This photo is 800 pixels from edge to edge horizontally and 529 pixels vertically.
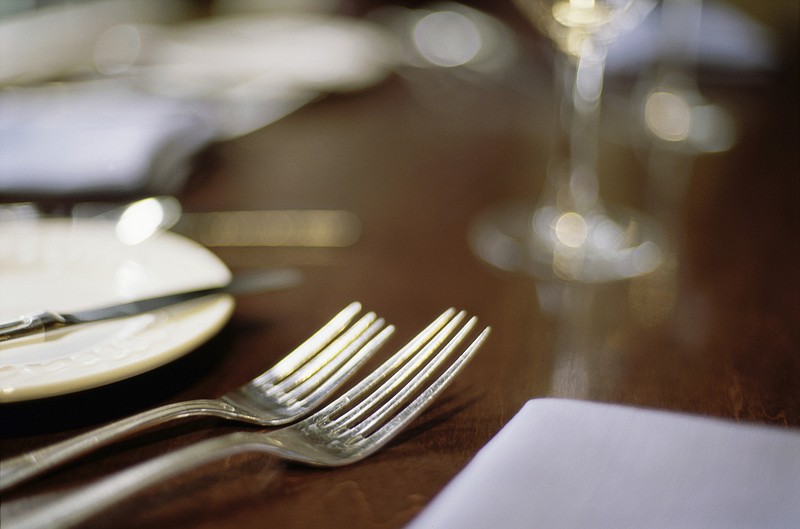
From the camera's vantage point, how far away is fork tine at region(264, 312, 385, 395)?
0.94 feet

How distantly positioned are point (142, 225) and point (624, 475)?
338mm

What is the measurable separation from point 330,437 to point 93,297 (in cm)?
15

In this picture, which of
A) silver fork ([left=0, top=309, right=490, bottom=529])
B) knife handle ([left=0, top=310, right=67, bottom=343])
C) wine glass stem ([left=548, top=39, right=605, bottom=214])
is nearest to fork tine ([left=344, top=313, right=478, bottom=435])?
silver fork ([left=0, top=309, right=490, bottom=529])

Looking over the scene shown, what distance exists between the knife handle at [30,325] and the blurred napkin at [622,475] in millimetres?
167

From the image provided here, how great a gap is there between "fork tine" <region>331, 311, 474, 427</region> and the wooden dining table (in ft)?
0.05

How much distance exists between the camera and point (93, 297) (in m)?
0.34

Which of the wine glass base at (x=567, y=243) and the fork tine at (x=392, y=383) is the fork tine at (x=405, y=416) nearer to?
the fork tine at (x=392, y=383)

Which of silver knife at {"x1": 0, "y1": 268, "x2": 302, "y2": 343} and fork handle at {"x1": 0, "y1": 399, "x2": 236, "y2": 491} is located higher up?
silver knife at {"x1": 0, "y1": 268, "x2": 302, "y2": 343}

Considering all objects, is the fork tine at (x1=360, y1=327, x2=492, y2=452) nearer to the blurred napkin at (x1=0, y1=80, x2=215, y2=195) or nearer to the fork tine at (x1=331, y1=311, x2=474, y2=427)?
the fork tine at (x1=331, y1=311, x2=474, y2=427)

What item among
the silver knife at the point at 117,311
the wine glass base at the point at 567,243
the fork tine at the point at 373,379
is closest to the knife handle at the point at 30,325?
the silver knife at the point at 117,311

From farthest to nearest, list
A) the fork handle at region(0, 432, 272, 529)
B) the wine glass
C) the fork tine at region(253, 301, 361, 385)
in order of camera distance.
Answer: the wine glass
the fork tine at region(253, 301, 361, 385)
the fork handle at region(0, 432, 272, 529)

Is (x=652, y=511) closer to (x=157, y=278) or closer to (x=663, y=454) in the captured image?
(x=663, y=454)

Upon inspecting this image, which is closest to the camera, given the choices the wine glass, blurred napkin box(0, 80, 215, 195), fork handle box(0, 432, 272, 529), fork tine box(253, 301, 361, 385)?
fork handle box(0, 432, 272, 529)

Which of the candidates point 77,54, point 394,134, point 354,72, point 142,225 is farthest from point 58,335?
point 77,54
